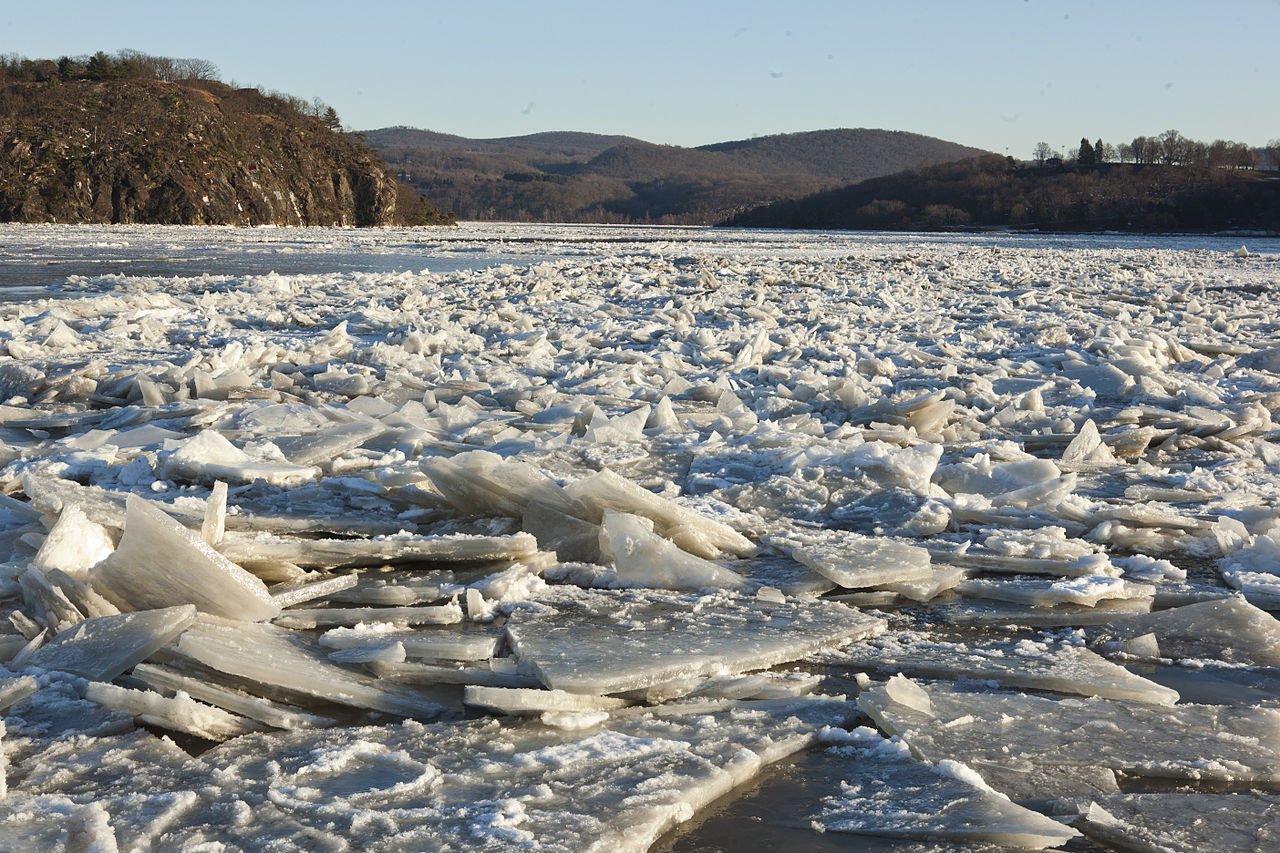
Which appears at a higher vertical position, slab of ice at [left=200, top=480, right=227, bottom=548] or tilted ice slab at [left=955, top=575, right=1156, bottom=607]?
slab of ice at [left=200, top=480, right=227, bottom=548]

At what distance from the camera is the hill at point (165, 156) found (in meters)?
50.4

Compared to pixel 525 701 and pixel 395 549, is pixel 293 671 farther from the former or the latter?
pixel 395 549

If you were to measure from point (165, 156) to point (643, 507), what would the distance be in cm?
5695

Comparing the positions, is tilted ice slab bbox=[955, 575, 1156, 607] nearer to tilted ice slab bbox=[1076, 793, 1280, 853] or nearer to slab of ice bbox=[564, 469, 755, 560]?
slab of ice bbox=[564, 469, 755, 560]

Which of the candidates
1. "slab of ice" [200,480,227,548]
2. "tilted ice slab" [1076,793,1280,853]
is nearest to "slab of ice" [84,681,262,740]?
"slab of ice" [200,480,227,548]

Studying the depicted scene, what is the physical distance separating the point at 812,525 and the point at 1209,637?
1240mm

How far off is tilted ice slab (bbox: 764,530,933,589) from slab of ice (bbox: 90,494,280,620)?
4.70 ft

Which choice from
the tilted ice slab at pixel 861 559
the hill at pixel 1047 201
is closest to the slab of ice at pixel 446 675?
the tilted ice slab at pixel 861 559

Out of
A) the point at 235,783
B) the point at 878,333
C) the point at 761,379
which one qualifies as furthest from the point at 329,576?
the point at 878,333

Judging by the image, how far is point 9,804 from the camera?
5.64ft

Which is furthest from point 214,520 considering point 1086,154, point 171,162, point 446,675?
point 1086,154

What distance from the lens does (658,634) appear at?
2502 millimetres

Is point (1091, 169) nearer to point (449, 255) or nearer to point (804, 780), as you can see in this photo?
point (449, 255)

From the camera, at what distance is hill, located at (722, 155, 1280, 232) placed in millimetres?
62094
